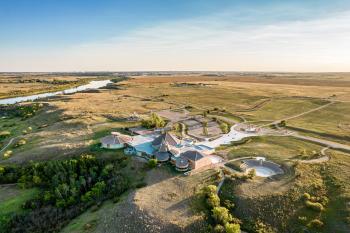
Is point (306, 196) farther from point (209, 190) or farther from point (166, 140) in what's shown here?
point (166, 140)

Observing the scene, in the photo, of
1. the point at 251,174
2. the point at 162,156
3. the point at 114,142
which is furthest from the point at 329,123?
the point at 114,142

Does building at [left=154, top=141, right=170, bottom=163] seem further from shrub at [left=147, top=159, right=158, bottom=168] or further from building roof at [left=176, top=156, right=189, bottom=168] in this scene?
building roof at [left=176, top=156, right=189, bottom=168]

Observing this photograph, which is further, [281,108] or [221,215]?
[281,108]

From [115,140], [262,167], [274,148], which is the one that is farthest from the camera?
[274,148]

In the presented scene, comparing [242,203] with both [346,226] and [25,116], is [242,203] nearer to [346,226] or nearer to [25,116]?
[346,226]

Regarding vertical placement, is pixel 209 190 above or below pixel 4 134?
above

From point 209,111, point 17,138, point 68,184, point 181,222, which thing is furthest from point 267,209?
point 17,138

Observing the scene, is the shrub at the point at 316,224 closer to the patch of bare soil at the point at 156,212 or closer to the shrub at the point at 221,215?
the shrub at the point at 221,215
